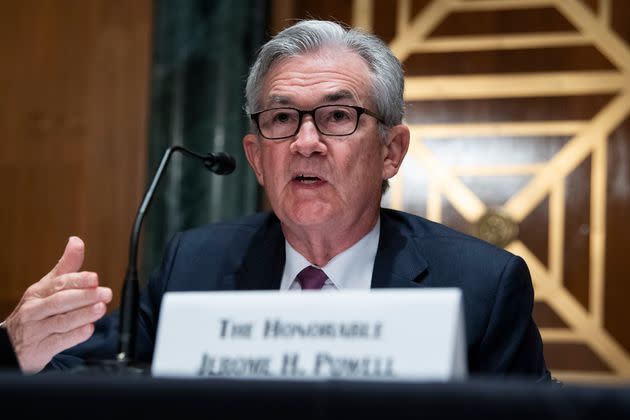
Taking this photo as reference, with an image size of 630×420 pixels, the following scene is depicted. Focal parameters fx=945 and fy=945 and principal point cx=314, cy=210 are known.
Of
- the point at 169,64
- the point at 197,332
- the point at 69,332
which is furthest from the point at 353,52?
the point at 169,64

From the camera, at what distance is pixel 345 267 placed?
222cm

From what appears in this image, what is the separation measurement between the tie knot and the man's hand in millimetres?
668

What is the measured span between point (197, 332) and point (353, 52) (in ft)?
3.87

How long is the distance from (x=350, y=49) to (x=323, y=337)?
1222mm

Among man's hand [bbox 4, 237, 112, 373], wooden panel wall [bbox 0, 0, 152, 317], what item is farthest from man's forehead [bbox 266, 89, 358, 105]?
wooden panel wall [bbox 0, 0, 152, 317]

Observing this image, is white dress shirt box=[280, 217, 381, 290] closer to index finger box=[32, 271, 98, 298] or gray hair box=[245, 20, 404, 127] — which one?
gray hair box=[245, 20, 404, 127]

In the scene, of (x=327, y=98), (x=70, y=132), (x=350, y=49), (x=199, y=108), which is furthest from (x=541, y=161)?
(x=70, y=132)

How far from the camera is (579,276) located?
363cm

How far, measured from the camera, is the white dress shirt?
219 cm

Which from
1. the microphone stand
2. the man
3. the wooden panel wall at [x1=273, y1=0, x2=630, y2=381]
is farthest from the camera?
the wooden panel wall at [x1=273, y1=0, x2=630, y2=381]

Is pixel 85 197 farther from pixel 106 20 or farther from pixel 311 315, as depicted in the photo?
pixel 311 315

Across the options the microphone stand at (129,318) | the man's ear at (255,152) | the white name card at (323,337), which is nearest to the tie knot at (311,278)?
the man's ear at (255,152)

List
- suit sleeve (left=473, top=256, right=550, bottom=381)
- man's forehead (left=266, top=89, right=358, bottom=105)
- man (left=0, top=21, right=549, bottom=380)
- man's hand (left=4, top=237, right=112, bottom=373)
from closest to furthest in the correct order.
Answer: man's hand (left=4, top=237, right=112, bottom=373) < suit sleeve (left=473, top=256, right=550, bottom=381) < man (left=0, top=21, right=549, bottom=380) < man's forehead (left=266, top=89, right=358, bottom=105)

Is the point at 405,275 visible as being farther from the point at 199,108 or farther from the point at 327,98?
the point at 199,108
